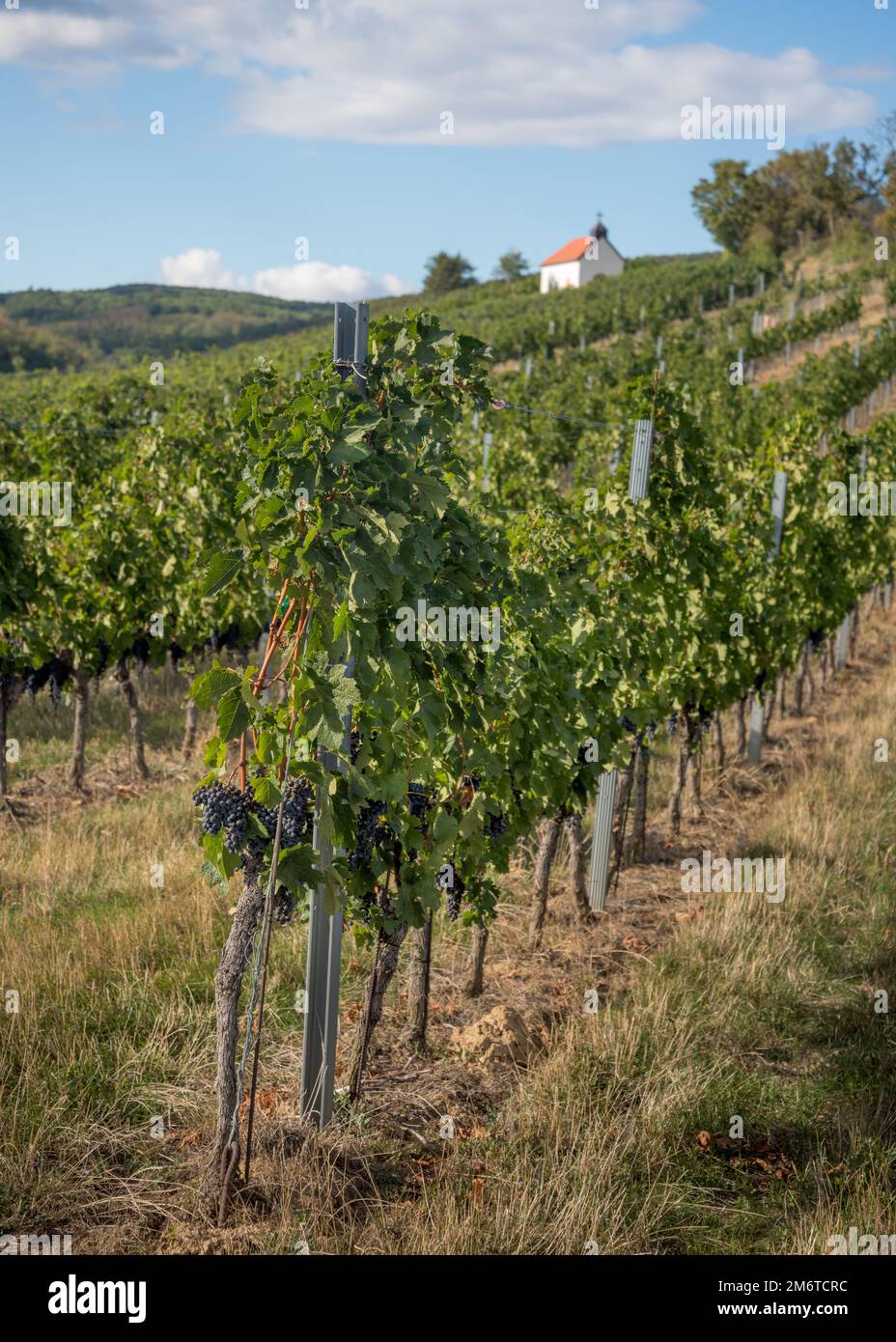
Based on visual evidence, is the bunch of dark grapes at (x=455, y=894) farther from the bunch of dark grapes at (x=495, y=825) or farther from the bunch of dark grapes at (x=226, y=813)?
the bunch of dark grapes at (x=226, y=813)

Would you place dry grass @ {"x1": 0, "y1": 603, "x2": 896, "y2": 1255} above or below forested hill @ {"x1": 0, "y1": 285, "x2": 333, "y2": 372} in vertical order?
below

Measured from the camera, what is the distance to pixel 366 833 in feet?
13.7

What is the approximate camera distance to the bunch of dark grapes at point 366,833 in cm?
415

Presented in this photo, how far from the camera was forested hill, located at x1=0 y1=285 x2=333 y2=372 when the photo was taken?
5631 cm

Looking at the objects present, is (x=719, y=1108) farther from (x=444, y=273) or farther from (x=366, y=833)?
(x=444, y=273)

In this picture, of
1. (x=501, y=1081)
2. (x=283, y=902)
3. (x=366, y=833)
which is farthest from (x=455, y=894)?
(x=283, y=902)

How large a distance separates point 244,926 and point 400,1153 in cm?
121

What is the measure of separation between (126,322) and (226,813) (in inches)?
3046

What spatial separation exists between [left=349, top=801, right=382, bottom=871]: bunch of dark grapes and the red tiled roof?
72.1m

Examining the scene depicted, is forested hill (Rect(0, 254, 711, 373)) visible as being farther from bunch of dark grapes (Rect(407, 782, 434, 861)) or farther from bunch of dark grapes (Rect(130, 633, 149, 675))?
bunch of dark grapes (Rect(407, 782, 434, 861))

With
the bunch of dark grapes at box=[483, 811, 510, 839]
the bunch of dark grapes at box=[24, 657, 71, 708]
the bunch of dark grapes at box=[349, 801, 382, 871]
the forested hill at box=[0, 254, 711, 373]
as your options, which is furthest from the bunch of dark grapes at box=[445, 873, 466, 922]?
the forested hill at box=[0, 254, 711, 373]

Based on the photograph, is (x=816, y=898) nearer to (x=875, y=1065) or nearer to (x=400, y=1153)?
(x=875, y=1065)

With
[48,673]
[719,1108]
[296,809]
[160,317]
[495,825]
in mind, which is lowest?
[719,1108]
